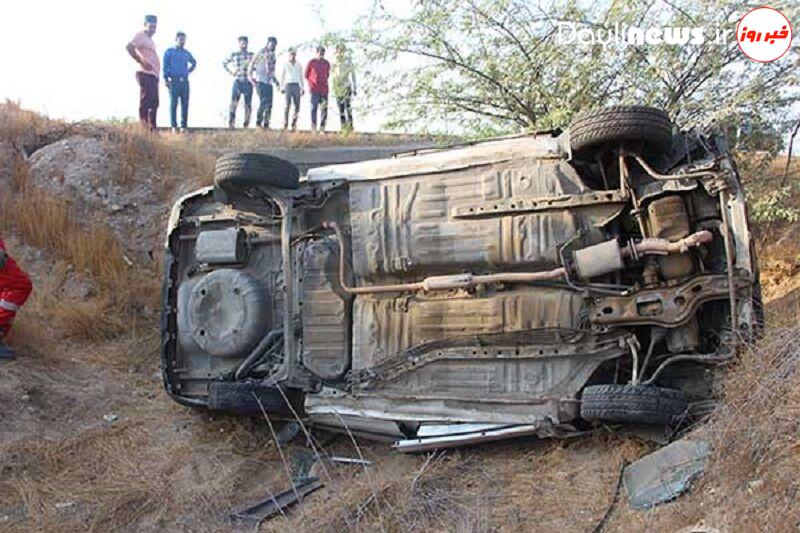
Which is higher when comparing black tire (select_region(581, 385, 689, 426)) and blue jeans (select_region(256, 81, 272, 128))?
blue jeans (select_region(256, 81, 272, 128))

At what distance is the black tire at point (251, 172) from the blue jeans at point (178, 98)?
6.41m

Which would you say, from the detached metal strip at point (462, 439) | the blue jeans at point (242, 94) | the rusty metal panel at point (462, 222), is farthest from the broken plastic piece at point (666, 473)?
the blue jeans at point (242, 94)

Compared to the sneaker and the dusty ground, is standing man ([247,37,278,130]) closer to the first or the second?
the dusty ground

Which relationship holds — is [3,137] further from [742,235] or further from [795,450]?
[795,450]

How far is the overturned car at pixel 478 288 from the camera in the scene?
4.60m

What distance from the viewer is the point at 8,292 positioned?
6.52m

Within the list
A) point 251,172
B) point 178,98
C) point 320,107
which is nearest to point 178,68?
point 178,98

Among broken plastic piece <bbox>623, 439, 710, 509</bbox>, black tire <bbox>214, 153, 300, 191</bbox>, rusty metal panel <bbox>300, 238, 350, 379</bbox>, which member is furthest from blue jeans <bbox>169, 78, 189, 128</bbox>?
broken plastic piece <bbox>623, 439, 710, 509</bbox>

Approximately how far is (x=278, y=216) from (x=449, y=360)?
1.78 m

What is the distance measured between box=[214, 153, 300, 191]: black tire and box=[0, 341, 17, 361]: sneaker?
2340 millimetres

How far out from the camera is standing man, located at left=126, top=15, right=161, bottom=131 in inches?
438

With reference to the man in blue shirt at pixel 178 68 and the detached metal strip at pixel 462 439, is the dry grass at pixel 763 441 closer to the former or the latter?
the detached metal strip at pixel 462 439

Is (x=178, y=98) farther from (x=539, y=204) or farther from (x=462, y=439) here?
(x=462, y=439)

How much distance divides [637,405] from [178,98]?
9615 mm
